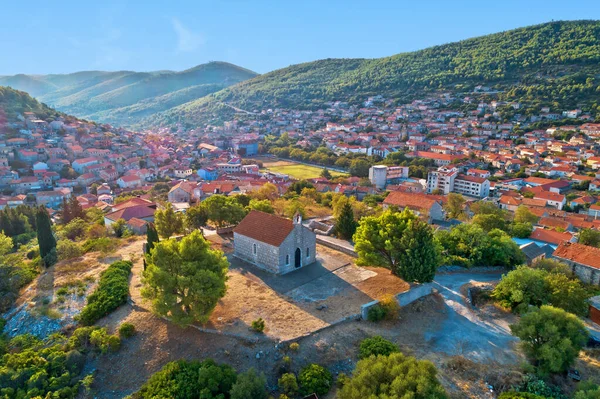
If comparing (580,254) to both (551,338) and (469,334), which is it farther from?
(551,338)

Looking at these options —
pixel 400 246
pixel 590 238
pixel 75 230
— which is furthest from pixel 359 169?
pixel 400 246

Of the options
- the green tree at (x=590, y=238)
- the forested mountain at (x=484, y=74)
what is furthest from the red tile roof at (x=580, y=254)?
the forested mountain at (x=484, y=74)

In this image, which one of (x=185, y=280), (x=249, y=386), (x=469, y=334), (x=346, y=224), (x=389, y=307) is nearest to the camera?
(x=249, y=386)

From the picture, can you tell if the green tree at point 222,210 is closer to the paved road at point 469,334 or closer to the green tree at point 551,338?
the paved road at point 469,334

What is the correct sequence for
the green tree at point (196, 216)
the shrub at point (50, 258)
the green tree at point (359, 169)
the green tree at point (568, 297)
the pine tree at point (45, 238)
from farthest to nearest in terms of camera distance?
the green tree at point (359, 169)
the green tree at point (196, 216)
the shrub at point (50, 258)
the pine tree at point (45, 238)
the green tree at point (568, 297)

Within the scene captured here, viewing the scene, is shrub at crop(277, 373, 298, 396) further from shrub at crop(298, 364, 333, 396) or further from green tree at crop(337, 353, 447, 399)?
green tree at crop(337, 353, 447, 399)

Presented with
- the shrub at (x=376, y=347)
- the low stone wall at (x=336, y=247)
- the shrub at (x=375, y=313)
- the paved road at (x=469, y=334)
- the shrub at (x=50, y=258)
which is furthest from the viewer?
the low stone wall at (x=336, y=247)

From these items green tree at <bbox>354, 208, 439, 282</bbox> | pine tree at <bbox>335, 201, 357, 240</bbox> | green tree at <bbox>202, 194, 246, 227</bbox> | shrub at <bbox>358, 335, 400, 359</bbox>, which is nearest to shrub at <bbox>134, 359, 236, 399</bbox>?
shrub at <bbox>358, 335, 400, 359</bbox>
